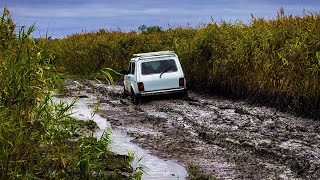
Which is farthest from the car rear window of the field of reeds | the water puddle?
the water puddle

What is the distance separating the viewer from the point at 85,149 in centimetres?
689

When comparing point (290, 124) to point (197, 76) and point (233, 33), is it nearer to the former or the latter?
point (233, 33)

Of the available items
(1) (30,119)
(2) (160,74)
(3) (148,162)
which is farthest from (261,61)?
(1) (30,119)

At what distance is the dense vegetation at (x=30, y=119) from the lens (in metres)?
5.96

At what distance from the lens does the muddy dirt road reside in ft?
27.2

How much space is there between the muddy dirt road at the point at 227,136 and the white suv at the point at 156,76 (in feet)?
2.28

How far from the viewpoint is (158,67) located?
17812mm

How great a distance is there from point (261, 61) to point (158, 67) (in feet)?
12.5

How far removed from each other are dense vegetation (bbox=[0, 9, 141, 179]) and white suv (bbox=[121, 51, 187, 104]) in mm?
10515

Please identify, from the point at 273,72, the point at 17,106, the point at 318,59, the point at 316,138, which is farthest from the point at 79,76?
the point at 17,106

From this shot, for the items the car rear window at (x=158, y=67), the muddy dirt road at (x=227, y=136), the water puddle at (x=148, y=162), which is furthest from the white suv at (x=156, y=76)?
the water puddle at (x=148, y=162)

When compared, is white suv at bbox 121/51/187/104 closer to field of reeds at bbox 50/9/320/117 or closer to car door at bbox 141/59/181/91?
car door at bbox 141/59/181/91

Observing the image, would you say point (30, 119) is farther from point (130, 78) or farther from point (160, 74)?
point (130, 78)

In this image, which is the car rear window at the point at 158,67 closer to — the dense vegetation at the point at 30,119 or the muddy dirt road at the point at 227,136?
the muddy dirt road at the point at 227,136
